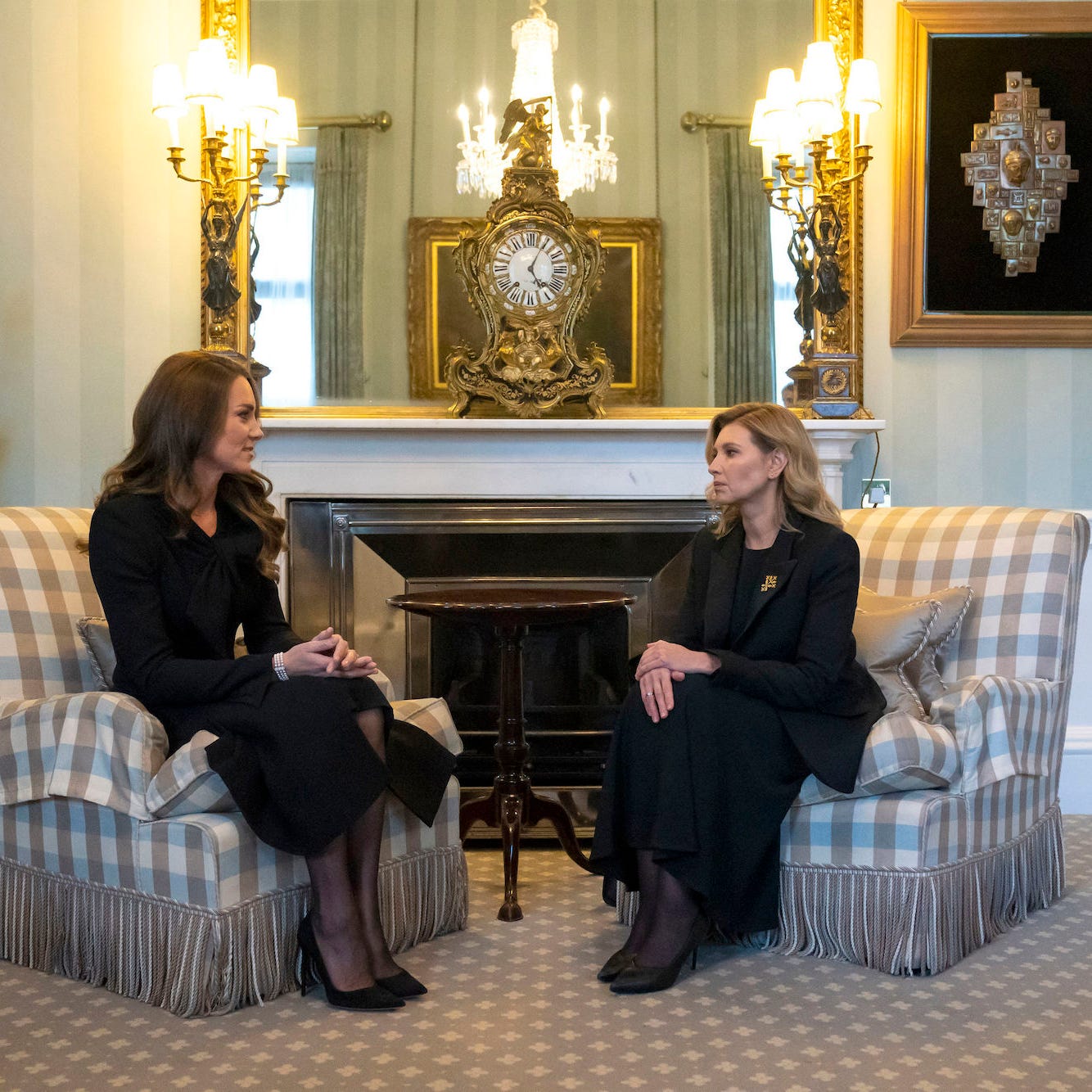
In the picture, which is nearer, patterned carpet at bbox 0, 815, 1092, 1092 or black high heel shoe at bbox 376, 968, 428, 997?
patterned carpet at bbox 0, 815, 1092, 1092

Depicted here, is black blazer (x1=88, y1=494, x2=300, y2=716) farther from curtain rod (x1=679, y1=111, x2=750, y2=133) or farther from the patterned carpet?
curtain rod (x1=679, y1=111, x2=750, y2=133)

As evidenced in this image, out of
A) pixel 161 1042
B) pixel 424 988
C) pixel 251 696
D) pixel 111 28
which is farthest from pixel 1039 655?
pixel 111 28

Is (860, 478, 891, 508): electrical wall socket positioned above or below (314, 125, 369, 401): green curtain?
below

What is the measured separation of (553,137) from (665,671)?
202cm

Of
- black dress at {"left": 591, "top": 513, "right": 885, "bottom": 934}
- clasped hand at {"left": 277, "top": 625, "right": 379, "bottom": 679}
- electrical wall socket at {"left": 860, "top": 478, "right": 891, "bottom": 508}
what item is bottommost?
black dress at {"left": 591, "top": 513, "right": 885, "bottom": 934}

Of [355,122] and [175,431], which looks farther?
[355,122]

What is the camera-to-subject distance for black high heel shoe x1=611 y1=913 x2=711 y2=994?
A: 234 cm

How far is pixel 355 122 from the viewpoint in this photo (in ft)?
12.6

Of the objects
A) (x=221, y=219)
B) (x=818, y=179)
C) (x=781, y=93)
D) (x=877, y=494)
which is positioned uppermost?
(x=781, y=93)

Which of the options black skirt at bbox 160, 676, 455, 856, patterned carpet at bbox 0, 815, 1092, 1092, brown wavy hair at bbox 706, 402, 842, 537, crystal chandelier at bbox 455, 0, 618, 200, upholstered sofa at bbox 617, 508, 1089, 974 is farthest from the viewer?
crystal chandelier at bbox 455, 0, 618, 200

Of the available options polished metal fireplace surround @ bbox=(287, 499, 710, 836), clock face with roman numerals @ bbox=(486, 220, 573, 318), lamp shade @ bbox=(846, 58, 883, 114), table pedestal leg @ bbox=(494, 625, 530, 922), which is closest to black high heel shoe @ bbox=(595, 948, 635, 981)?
table pedestal leg @ bbox=(494, 625, 530, 922)

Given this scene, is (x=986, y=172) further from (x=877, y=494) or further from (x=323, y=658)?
(x=323, y=658)

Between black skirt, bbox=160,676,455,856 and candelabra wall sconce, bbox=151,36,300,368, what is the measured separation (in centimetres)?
159

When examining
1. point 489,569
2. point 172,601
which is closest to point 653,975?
point 172,601
